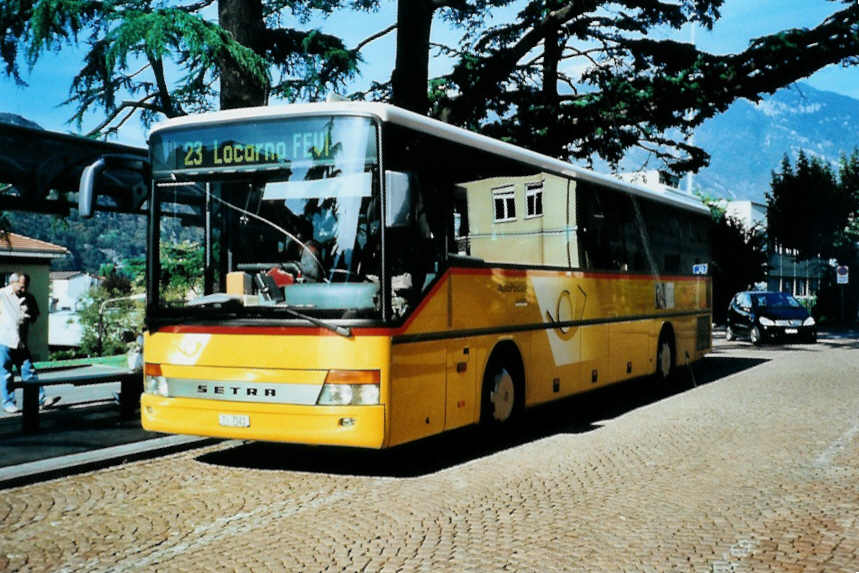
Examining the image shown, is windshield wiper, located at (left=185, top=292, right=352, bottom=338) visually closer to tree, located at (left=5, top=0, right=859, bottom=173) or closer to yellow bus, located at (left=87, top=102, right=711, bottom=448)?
yellow bus, located at (left=87, top=102, right=711, bottom=448)

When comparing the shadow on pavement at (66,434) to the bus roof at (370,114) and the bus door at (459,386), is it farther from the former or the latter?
the bus door at (459,386)

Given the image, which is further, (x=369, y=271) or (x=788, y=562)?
(x=369, y=271)

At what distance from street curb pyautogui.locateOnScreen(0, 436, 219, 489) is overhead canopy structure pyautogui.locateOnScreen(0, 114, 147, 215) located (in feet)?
8.61

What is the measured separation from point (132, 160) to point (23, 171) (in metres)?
3.04

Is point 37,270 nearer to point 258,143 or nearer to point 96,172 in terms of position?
point 96,172

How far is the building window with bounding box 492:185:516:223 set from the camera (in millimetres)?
9781

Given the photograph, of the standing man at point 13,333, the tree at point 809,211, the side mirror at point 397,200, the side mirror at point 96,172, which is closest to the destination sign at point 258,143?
the side mirror at point 96,172

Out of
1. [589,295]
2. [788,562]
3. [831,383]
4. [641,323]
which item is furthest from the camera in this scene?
[831,383]

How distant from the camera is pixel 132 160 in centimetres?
845

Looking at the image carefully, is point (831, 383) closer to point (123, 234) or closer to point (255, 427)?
point (255, 427)

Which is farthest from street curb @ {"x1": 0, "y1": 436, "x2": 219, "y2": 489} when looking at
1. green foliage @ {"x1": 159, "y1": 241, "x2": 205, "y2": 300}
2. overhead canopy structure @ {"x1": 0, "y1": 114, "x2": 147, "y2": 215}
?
overhead canopy structure @ {"x1": 0, "y1": 114, "x2": 147, "y2": 215}

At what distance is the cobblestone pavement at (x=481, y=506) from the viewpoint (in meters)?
5.52

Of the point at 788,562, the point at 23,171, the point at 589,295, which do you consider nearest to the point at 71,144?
the point at 23,171

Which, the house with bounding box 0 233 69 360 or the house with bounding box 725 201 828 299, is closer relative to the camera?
the house with bounding box 0 233 69 360
